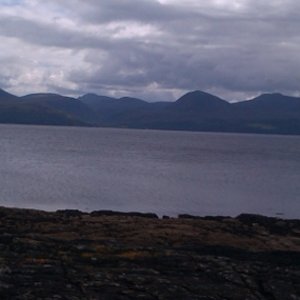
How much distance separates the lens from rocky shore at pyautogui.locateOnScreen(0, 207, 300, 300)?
1808 centimetres

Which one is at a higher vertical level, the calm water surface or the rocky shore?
the rocky shore

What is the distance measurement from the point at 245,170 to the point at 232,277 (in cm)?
9333

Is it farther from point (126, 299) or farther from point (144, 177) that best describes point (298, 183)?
point (126, 299)

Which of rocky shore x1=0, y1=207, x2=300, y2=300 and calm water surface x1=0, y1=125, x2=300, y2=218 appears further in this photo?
calm water surface x1=0, y1=125, x2=300, y2=218

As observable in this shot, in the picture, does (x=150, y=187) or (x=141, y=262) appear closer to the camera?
(x=141, y=262)

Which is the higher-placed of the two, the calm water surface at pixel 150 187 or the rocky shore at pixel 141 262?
the rocky shore at pixel 141 262

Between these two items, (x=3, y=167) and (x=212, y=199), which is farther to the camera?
(x=3, y=167)

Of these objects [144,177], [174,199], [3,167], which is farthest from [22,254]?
[3,167]

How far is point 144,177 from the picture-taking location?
295 feet

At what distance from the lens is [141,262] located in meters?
20.0

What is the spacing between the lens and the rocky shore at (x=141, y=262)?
18.1m

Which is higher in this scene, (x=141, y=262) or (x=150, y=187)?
(x=141, y=262)

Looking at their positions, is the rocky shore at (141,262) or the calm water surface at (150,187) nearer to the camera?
the rocky shore at (141,262)

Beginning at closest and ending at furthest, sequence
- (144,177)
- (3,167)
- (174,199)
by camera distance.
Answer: (174,199), (144,177), (3,167)
